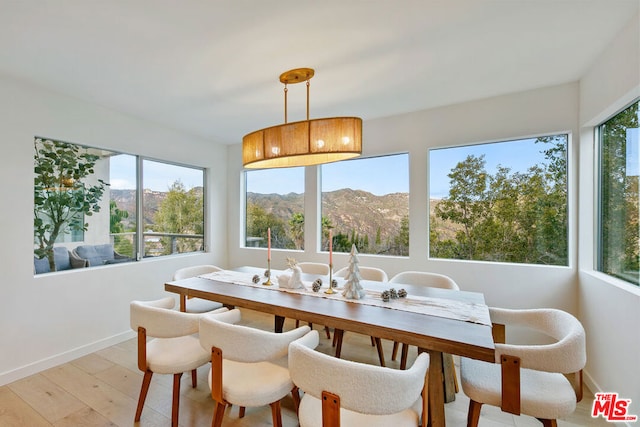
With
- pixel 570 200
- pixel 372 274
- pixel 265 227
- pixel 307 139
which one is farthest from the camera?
pixel 265 227

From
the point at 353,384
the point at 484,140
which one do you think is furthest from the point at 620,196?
the point at 353,384

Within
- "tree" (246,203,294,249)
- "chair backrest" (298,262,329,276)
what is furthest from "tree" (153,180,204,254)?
"chair backrest" (298,262,329,276)

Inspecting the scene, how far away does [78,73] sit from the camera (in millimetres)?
2334

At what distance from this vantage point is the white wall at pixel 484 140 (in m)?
2.61

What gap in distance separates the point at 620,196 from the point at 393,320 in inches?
78.6

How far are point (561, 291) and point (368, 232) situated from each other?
6.40ft

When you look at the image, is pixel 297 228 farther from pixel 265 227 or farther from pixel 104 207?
pixel 104 207

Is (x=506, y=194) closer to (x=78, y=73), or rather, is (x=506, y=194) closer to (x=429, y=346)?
(x=429, y=346)

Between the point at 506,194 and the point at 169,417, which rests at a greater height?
the point at 506,194

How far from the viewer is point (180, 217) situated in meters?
4.02

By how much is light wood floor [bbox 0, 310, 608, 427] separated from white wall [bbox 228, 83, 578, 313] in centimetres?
87

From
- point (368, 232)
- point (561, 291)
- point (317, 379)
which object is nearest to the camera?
point (317, 379)

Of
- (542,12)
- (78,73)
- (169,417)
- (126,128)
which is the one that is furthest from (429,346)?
(126,128)

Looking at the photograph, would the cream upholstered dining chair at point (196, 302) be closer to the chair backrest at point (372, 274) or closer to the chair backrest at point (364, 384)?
the chair backrest at point (372, 274)
